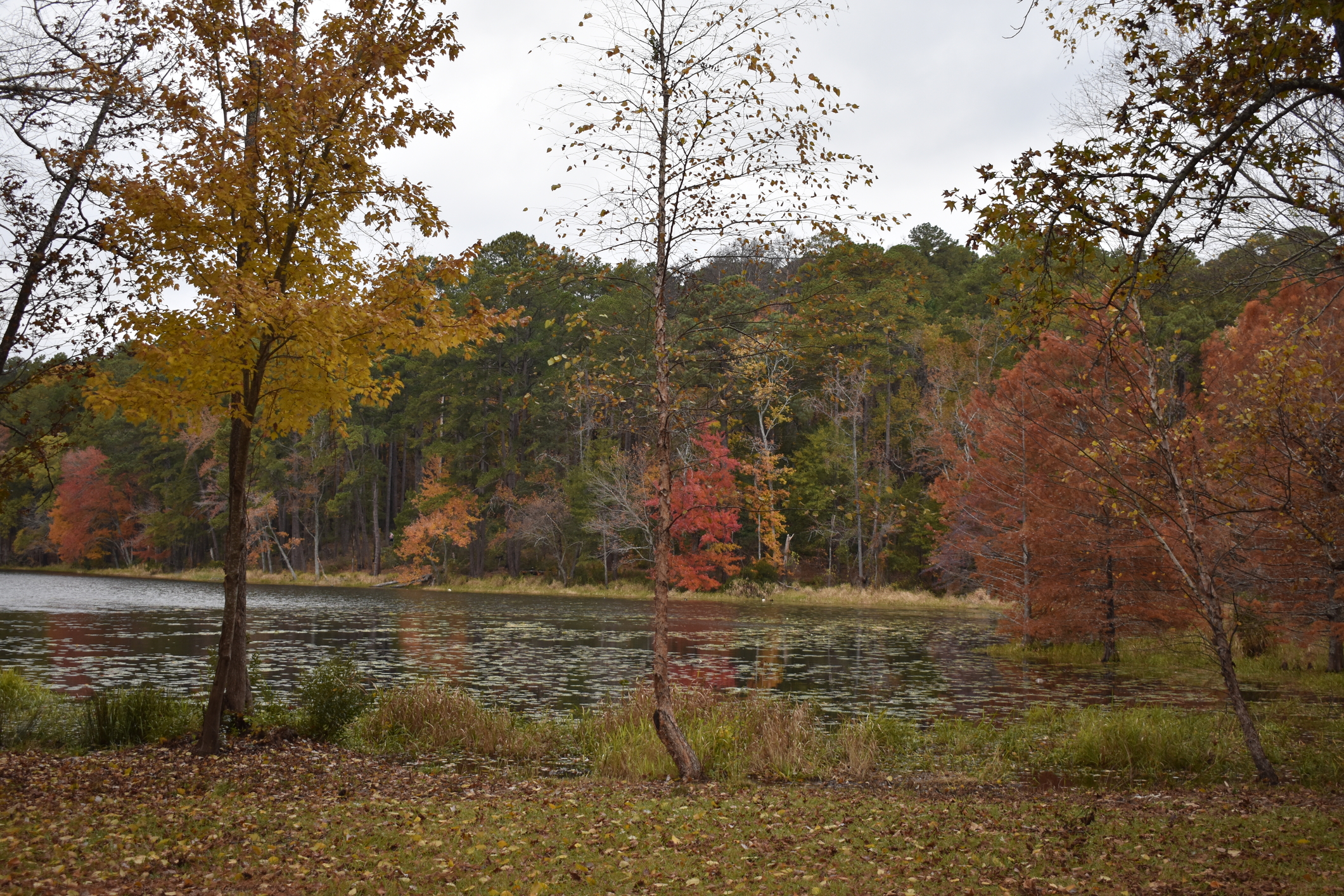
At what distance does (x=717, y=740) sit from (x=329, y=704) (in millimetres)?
5481

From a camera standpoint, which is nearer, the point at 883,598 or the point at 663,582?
the point at 663,582

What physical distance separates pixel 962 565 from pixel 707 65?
126 feet

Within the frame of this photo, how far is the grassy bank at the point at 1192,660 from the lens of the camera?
720 inches

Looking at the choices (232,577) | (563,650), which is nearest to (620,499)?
(563,650)

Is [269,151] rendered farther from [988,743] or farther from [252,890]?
[988,743]

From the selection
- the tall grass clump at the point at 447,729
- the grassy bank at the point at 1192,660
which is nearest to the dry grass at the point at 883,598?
the grassy bank at the point at 1192,660

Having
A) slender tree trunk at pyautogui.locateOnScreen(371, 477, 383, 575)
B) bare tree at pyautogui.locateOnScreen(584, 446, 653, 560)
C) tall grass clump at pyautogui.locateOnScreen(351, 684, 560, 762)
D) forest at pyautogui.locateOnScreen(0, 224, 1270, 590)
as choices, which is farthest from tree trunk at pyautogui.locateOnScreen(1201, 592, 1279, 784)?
slender tree trunk at pyautogui.locateOnScreen(371, 477, 383, 575)

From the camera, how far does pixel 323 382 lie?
11453 mm

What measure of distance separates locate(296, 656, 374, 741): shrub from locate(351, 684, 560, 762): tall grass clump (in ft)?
0.71

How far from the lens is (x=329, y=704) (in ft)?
41.8

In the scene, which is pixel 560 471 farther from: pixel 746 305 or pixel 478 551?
pixel 746 305

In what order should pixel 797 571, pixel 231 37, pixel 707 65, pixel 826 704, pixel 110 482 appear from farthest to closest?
pixel 110 482 → pixel 797 571 → pixel 826 704 → pixel 231 37 → pixel 707 65

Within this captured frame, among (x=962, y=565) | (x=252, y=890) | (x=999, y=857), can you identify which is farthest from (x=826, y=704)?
(x=962, y=565)

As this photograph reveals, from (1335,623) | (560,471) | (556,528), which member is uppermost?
(560,471)
